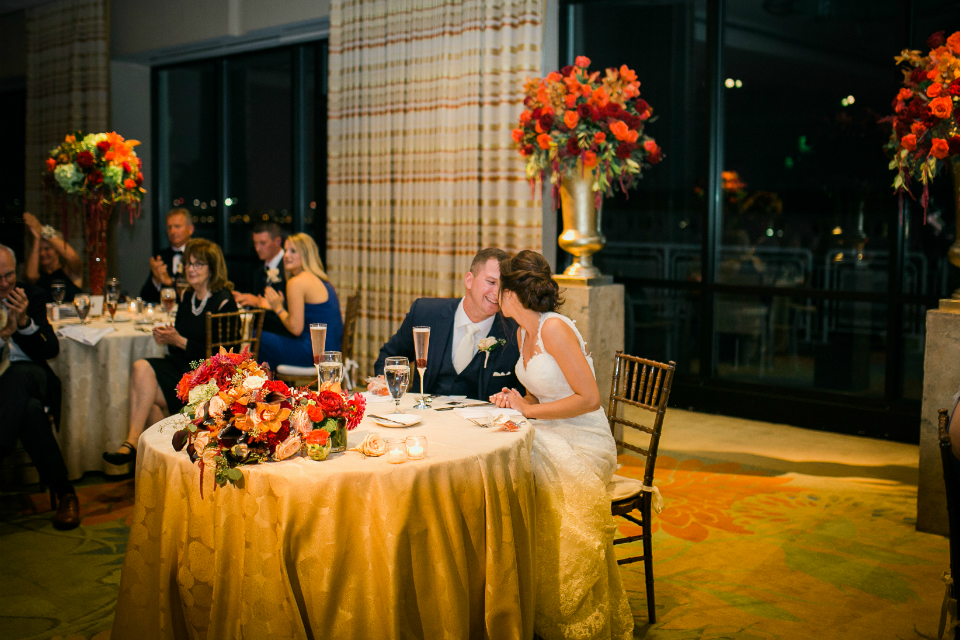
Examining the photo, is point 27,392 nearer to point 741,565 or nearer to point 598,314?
point 598,314

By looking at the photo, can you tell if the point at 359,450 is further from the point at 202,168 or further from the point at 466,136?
the point at 202,168

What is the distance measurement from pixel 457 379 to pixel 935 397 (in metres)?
2.17

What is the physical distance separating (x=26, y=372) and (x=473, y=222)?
329 centimetres

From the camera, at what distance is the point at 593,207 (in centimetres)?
472

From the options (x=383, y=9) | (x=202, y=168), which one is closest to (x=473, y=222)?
(x=383, y=9)

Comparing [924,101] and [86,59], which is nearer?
[924,101]

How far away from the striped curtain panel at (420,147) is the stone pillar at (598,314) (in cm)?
115

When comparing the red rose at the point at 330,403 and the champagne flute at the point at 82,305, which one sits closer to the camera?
the red rose at the point at 330,403

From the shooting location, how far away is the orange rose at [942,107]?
3.30 m

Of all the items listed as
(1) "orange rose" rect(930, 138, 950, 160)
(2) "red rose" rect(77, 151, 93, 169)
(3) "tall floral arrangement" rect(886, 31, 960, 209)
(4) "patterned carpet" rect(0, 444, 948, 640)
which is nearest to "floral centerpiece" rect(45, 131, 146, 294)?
(2) "red rose" rect(77, 151, 93, 169)

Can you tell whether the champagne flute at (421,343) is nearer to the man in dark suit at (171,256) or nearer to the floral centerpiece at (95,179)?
the floral centerpiece at (95,179)

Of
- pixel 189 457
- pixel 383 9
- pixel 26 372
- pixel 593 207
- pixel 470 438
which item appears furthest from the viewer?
pixel 383 9

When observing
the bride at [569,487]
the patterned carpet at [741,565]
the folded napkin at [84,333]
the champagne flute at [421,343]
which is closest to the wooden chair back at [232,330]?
the folded napkin at [84,333]

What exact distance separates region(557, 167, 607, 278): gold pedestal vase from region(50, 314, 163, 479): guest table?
2.40 m
